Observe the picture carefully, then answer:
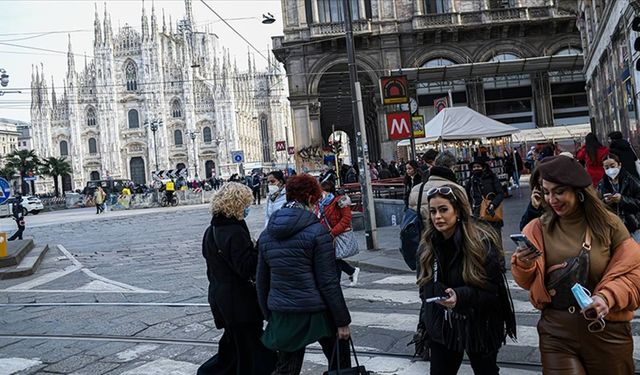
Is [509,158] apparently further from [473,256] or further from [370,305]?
[473,256]

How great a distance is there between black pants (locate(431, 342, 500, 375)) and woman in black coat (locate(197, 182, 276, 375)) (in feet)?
4.35

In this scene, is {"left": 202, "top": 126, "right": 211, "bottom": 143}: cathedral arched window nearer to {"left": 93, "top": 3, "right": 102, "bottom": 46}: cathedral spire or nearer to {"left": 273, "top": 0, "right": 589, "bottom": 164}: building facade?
{"left": 93, "top": 3, "right": 102, "bottom": 46}: cathedral spire

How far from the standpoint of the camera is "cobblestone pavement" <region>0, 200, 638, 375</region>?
526 centimetres

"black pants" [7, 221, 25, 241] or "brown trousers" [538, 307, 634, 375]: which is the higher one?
"black pants" [7, 221, 25, 241]

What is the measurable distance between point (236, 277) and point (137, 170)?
266 ft

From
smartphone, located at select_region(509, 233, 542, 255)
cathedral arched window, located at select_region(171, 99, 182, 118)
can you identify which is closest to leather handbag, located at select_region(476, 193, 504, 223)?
smartphone, located at select_region(509, 233, 542, 255)

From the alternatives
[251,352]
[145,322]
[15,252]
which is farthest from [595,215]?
[15,252]

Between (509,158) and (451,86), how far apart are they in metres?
9.83

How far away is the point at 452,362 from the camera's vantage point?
321 cm

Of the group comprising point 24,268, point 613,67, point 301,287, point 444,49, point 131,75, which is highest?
point 131,75

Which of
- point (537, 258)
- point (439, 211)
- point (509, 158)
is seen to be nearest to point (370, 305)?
point (439, 211)

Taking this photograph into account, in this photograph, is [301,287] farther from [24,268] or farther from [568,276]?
[24,268]

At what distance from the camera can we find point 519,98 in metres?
31.8

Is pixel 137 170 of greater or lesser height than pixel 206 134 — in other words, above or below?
below
